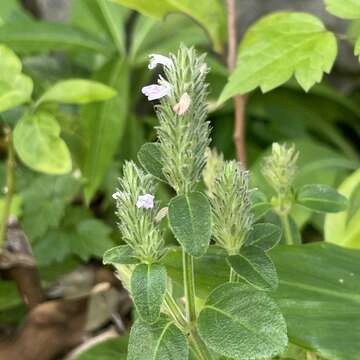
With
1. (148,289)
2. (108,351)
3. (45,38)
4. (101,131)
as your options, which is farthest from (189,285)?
(45,38)

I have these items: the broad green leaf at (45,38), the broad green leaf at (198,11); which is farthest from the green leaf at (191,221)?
the broad green leaf at (45,38)

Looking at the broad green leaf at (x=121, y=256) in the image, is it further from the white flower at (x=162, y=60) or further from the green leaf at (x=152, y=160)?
the white flower at (x=162, y=60)

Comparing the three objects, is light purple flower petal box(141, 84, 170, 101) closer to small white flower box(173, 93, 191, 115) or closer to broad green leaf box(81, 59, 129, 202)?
small white flower box(173, 93, 191, 115)

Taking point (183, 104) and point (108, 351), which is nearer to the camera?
point (183, 104)

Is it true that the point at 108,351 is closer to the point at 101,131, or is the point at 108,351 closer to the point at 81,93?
the point at 81,93

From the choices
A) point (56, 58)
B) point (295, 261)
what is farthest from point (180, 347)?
point (56, 58)

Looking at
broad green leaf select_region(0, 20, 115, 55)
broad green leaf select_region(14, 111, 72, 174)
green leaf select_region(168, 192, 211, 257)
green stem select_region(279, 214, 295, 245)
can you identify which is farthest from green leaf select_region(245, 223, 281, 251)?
broad green leaf select_region(0, 20, 115, 55)
